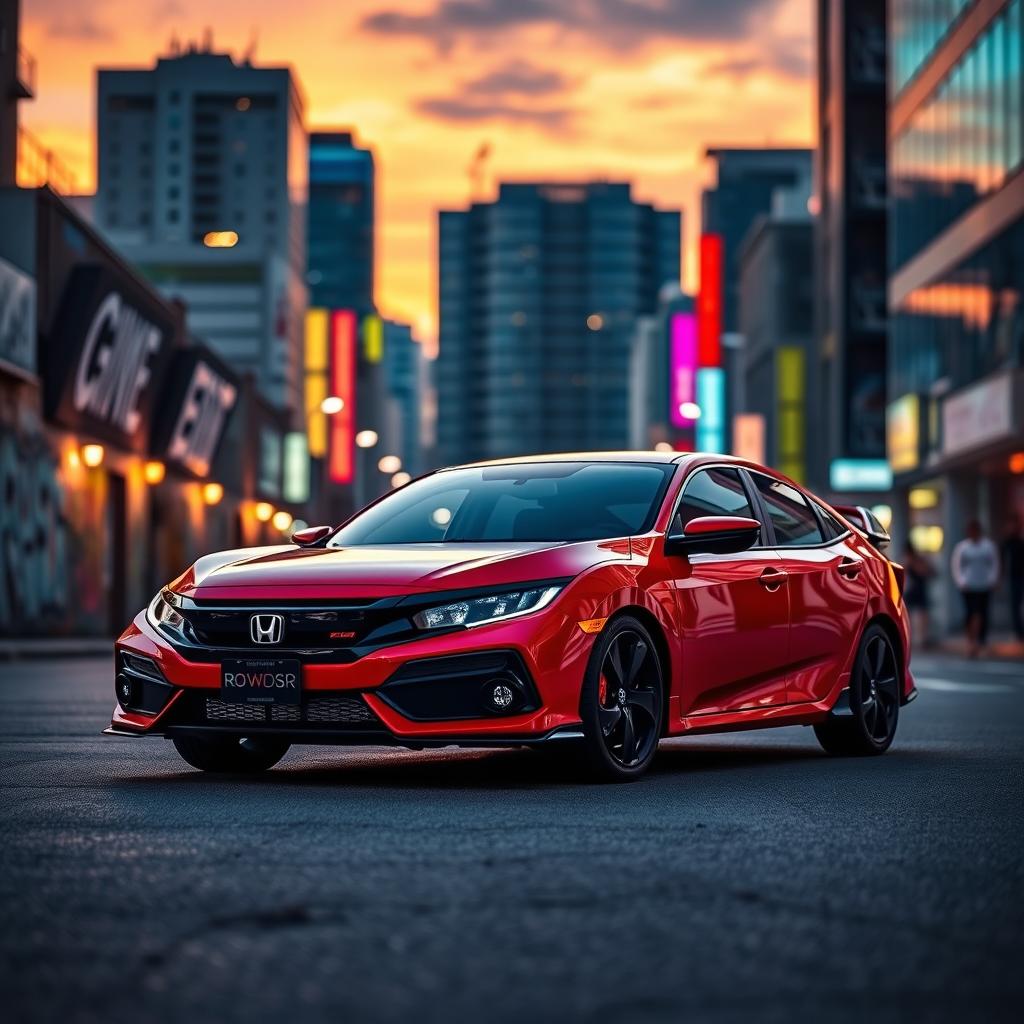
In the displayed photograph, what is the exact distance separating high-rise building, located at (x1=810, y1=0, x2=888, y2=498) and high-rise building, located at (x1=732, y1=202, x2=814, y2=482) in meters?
12.9

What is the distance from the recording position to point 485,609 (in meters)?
8.38

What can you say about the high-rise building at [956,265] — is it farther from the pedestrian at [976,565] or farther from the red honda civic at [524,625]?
the red honda civic at [524,625]

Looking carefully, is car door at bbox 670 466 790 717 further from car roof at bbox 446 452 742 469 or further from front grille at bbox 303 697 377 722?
front grille at bbox 303 697 377 722

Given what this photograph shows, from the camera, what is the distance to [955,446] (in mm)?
42406

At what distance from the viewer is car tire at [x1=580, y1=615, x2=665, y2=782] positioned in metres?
8.48

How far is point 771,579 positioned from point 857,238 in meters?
64.6

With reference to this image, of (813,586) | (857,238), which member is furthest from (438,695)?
(857,238)

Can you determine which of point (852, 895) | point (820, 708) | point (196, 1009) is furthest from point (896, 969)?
point (820, 708)

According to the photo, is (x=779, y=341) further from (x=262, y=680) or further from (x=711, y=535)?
(x=262, y=680)

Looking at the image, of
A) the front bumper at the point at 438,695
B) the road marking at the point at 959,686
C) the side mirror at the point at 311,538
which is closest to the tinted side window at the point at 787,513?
the side mirror at the point at 311,538

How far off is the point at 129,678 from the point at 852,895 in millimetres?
4245

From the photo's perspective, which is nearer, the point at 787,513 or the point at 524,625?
the point at 524,625

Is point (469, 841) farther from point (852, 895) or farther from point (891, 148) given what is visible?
point (891, 148)

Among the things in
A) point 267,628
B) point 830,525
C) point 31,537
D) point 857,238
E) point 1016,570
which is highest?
point 857,238
